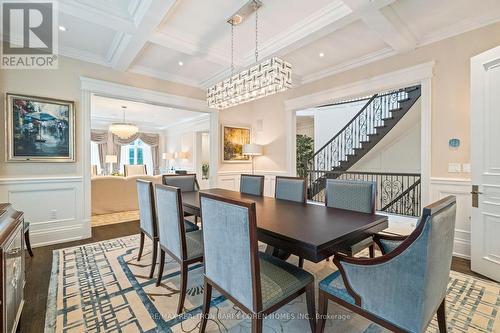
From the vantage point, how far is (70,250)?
3.03m

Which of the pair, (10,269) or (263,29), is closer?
(10,269)

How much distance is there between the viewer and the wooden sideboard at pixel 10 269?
1118mm

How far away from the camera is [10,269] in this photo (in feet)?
4.17

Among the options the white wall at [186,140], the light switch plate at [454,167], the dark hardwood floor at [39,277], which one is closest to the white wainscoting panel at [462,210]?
the light switch plate at [454,167]

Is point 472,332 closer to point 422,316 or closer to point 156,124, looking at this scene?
point 422,316

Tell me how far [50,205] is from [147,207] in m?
1.97

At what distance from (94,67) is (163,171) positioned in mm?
6906

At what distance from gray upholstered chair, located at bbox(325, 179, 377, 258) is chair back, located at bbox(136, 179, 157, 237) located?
179 centimetres

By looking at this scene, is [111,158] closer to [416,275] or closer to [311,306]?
[311,306]

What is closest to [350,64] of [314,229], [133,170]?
[314,229]

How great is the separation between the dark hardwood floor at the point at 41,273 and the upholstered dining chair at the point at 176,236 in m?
0.87

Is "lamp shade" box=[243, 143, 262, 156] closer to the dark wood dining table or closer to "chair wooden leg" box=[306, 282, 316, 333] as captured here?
the dark wood dining table

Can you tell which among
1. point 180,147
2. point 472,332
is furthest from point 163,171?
point 472,332

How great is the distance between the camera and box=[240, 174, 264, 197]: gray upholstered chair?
10.4 feet
